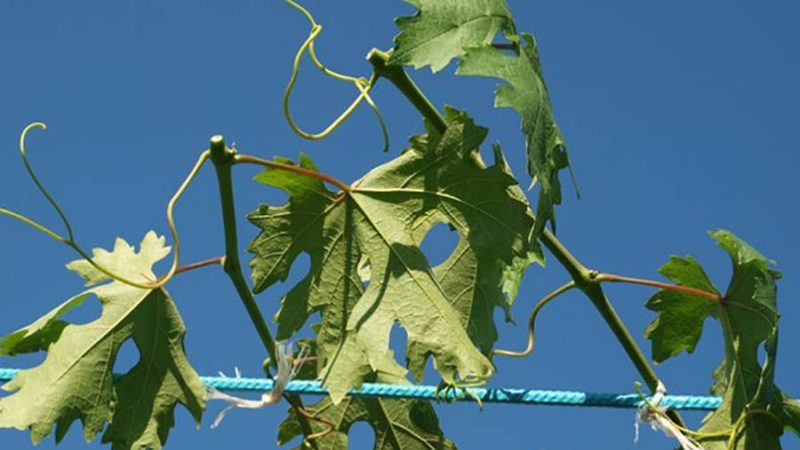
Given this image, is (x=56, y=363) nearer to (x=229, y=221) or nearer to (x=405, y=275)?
(x=229, y=221)

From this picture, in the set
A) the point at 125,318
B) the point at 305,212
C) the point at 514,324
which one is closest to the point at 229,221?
the point at 305,212

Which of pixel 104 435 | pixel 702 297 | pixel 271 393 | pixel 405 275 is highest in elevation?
pixel 702 297

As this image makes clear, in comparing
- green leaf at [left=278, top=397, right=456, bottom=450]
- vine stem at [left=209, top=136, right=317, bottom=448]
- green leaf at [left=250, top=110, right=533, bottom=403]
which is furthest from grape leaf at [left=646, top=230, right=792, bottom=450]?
vine stem at [left=209, top=136, right=317, bottom=448]

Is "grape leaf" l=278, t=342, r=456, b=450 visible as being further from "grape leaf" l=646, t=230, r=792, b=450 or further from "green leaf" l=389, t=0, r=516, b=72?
"green leaf" l=389, t=0, r=516, b=72

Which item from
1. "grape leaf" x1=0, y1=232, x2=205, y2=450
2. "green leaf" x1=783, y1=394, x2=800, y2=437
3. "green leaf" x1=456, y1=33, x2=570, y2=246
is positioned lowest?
"grape leaf" x1=0, y1=232, x2=205, y2=450

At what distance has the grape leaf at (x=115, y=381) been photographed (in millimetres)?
1876

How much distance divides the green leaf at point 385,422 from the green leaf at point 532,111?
0.53 m

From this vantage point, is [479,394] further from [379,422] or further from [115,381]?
[115,381]

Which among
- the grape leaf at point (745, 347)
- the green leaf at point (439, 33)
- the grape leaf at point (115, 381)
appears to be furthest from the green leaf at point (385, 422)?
the green leaf at point (439, 33)

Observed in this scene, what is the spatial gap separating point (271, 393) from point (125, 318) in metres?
0.23

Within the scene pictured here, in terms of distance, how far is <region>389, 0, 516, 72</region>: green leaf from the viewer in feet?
5.51

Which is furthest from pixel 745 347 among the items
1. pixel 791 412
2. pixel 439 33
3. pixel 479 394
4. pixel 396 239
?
pixel 439 33

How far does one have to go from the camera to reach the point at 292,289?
1.86 metres

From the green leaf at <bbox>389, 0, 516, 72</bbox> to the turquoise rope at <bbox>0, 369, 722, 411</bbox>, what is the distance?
19.7 inches
